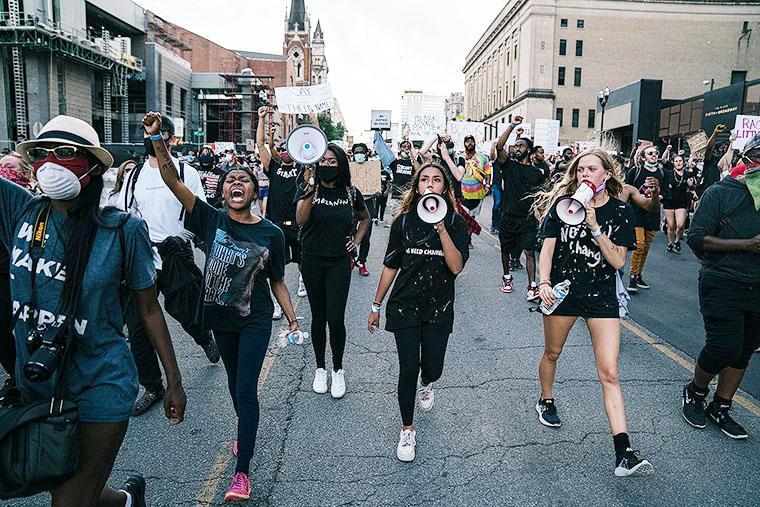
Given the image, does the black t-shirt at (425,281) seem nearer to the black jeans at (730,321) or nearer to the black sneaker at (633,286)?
the black jeans at (730,321)

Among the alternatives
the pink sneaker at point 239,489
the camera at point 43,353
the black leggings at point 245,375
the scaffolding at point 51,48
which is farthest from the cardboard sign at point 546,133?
the scaffolding at point 51,48

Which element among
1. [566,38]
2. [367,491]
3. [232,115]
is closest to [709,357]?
[367,491]

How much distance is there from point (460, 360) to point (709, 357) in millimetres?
2194

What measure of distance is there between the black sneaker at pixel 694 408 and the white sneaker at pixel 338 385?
2590 millimetres

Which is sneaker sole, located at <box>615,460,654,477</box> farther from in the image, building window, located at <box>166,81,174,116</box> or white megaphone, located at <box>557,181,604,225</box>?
building window, located at <box>166,81,174,116</box>

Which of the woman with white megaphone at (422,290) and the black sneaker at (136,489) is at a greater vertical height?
the woman with white megaphone at (422,290)

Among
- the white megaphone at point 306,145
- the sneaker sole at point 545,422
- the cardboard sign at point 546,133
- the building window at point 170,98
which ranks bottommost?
the sneaker sole at point 545,422

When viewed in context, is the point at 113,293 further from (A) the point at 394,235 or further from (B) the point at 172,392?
(A) the point at 394,235

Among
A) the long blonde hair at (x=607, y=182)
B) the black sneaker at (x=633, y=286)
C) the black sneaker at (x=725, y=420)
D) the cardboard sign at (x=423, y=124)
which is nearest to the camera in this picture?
the long blonde hair at (x=607, y=182)

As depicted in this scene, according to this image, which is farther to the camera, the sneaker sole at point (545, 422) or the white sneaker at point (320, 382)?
the white sneaker at point (320, 382)

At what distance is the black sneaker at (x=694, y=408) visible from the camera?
4.31 meters

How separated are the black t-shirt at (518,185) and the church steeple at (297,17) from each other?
11668cm

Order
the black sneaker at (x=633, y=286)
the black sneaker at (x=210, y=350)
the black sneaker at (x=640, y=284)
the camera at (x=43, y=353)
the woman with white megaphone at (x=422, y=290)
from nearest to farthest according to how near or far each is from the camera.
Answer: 1. the camera at (x=43, y=353)
2. the woman with white megaphone at (x=422, y=290)
3. the black sneaker at (x=210, y=350)
4. the black sneaker at (x=633, y=286)
5. the black sneaker at (x=640, y=284)

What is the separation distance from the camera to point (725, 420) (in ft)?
14.0
